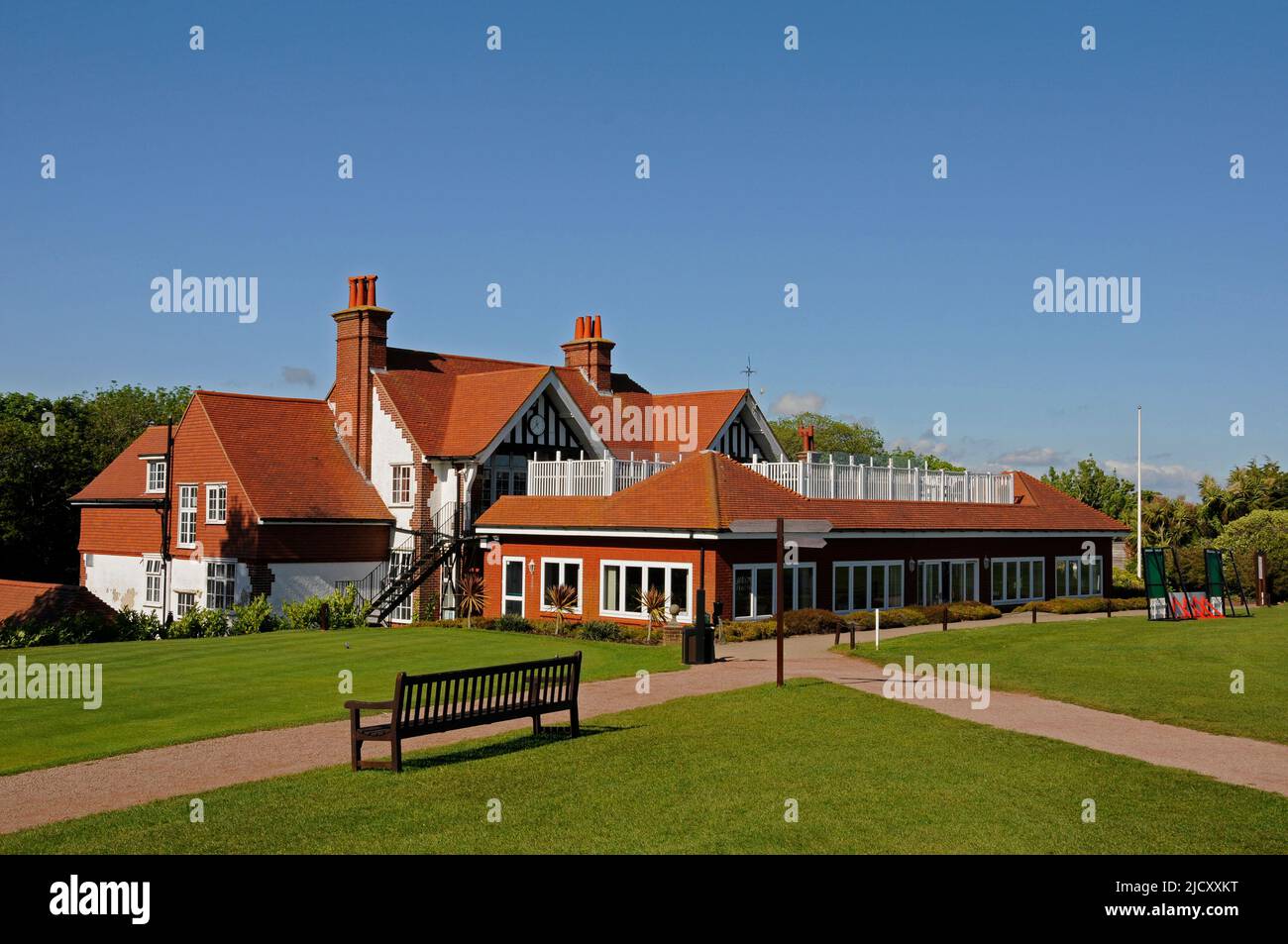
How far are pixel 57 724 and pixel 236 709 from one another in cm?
249

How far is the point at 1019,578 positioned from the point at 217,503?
2696 centimetres

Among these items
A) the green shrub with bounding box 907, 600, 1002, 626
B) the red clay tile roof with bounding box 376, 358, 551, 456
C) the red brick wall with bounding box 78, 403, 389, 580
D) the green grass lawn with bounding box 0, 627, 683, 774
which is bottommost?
the green grass lawn with bounding box 0, 627, 683, 774

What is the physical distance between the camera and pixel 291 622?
34844mm

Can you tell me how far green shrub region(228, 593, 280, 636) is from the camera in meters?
34.2

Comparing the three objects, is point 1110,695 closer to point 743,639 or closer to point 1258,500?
point 743,639

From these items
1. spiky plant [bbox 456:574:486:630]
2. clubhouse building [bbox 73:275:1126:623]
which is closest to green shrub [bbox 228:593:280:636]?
clubhouse building [bbox 73:275:1126:623]

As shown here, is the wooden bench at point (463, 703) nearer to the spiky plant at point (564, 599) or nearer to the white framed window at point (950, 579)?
the spiky plant at point (564, 599)

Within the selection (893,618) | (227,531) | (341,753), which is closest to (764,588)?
(893,618)

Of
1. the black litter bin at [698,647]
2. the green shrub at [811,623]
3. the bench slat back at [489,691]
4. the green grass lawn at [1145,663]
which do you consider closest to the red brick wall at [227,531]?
the green shrub at [811,623]

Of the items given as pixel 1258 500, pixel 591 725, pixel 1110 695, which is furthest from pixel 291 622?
pixel 1258 500

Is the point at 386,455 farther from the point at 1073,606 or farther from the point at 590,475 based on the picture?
the point at 1073,606

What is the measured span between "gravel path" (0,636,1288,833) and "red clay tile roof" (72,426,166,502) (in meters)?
29.3

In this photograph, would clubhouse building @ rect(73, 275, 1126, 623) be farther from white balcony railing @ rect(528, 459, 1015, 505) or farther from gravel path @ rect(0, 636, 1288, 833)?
gravel path @ rect(0, 636, 1288, 833)

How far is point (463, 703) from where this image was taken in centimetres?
1387
